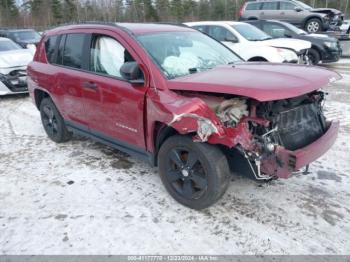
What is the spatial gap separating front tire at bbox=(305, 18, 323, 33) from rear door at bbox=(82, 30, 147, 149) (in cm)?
1522

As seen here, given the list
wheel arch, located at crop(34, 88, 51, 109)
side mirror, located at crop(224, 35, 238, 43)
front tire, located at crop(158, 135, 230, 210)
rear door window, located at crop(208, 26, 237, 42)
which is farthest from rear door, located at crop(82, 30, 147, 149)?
rear door window, located at crop(208, 26, 237, 42)

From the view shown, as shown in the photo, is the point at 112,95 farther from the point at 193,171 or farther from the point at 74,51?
the point at 193,171

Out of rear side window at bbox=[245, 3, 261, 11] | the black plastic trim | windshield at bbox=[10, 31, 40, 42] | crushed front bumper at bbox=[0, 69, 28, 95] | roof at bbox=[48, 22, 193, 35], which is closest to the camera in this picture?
the black plastic trim

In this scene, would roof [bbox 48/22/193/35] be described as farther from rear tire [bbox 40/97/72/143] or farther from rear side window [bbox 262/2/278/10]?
rear side window [bbox 262/2/278/10]

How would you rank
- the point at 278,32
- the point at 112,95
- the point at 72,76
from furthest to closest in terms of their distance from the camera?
1. the point at 278,32
2. the point at 72,76
3. the point at 112,95

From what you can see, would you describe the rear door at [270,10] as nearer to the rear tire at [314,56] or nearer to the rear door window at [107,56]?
the rear tire at [314,56]

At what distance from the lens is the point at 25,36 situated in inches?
691

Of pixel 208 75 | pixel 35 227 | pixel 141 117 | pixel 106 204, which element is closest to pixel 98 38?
pixel 141 117

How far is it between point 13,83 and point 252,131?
25.1 feet

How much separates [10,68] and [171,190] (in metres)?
7.13

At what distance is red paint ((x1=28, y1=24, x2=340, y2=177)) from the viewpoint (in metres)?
2.98

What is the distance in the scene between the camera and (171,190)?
3637 mm

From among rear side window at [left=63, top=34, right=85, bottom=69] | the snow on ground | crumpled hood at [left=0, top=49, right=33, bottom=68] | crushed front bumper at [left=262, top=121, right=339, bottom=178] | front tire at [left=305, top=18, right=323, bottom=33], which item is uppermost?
front tire at [left=305, top=18, right=323, bottom=33]

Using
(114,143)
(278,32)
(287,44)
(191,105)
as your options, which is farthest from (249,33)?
(191,105)
